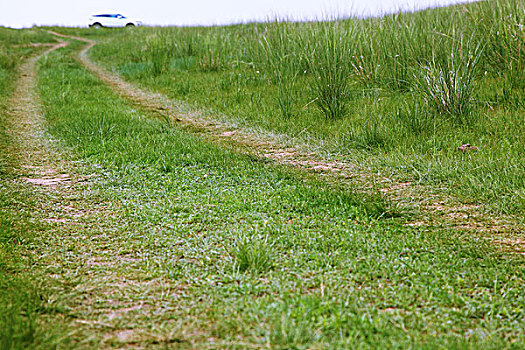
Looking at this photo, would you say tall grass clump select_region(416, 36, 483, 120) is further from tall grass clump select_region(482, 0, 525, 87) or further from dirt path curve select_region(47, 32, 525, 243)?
dirt path curve select_region(47, 32, 525, 243)

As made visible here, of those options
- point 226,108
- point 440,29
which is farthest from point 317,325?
point 440,29

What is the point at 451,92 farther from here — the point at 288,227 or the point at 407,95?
the point at 288,227

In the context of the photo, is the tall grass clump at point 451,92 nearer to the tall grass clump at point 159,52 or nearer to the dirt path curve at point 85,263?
the dirt path curve at point 85,263

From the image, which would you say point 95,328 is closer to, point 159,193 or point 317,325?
point 317,325

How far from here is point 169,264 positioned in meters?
2.47

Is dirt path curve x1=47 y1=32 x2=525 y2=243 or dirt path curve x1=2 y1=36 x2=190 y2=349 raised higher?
dirt path curve x1=47 y1=32 x2=525 y2=243

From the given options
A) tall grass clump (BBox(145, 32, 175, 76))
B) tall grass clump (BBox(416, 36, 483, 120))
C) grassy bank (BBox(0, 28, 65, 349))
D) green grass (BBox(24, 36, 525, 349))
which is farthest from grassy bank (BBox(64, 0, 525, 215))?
grassy bank (BBox(0, 28, 65, 349))

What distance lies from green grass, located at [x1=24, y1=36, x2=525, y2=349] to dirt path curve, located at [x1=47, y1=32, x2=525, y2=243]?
0.77 feet

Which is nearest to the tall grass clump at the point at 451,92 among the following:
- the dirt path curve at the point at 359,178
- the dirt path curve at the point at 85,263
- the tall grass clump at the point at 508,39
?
the tall grass clump at the point at 508,39

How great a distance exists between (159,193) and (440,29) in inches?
195

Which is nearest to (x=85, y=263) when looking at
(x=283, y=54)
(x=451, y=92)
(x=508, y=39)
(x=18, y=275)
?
(x=18, y=275)

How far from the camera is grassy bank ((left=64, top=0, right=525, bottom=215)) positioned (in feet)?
12.8

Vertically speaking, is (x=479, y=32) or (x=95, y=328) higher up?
(x=479, y=32)

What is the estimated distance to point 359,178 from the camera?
12.9 feet
